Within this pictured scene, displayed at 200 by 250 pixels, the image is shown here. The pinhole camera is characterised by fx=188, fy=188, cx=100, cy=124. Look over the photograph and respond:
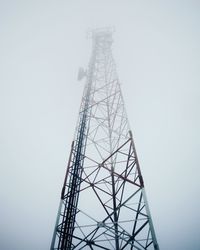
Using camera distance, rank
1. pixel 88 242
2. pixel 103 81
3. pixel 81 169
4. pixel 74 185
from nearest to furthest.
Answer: pixel 88 242 < pixel 74 185 < pixel 81 169 < pixel 103 81

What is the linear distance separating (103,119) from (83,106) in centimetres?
153

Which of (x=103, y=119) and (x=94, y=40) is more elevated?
(x=94, y=40)

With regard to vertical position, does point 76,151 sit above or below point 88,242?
above

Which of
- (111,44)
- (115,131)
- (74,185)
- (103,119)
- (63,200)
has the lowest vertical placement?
(63,200)

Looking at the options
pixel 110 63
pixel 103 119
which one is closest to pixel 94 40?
pixel 110 63

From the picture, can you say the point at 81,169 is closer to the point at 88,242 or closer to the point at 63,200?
the point at 63,200

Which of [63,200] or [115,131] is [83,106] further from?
[63,200]

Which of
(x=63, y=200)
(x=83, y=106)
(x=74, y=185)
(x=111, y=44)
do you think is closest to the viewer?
(x=63, y=200)

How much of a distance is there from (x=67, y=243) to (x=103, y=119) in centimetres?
586

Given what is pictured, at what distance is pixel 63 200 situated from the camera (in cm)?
677

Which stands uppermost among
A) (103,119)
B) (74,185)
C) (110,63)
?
(110,63)

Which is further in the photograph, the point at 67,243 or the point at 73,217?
the point at 73,217

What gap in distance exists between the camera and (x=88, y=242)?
19.2 feet

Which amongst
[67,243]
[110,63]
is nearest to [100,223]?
[67,243]
